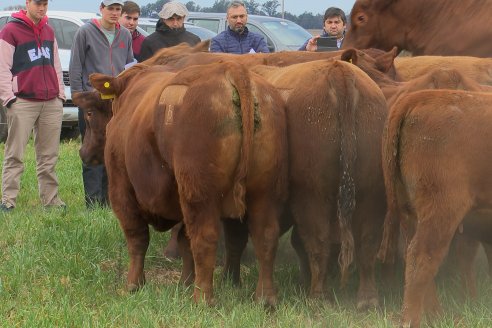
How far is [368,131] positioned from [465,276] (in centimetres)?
114

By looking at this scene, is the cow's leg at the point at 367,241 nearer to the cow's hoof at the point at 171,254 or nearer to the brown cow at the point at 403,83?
the brown cow at the point at 403,83

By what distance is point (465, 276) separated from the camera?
245 inches

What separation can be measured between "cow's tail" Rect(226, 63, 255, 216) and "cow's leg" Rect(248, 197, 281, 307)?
10cm

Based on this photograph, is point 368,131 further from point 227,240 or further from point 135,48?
point 135,48

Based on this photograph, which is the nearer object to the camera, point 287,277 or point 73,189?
point 287,277

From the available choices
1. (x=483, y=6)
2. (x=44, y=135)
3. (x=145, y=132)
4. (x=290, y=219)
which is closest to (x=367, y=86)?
(x=290, y=219)

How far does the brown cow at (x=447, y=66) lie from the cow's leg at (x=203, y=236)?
2.19 m

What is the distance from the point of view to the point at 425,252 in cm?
528

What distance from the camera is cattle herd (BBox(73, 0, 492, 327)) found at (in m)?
5.29

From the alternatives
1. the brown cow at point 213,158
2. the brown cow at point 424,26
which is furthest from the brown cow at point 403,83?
the brown cow at point 213,158

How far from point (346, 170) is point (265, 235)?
0.64 metres

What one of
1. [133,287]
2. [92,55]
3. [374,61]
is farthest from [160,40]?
[133,287]

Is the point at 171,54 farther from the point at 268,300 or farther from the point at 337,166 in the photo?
the point at 268,300

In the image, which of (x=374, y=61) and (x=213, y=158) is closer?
(x=213, y=158)
